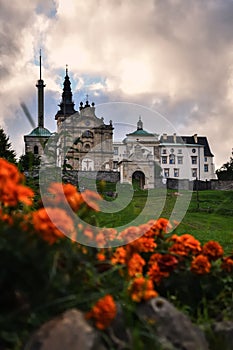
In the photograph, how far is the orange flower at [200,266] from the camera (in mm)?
3471

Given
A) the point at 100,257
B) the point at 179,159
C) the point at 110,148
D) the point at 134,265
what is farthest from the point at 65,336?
the point at 179,159

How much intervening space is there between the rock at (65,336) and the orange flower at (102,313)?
124mm

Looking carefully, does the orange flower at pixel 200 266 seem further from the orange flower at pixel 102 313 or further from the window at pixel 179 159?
the window at pixel 179 159

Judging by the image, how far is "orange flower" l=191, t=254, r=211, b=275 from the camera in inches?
137

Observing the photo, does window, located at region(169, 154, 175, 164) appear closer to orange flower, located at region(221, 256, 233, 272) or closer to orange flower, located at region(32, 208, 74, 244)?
orange flower, located at region(221, 256, 233, 272)

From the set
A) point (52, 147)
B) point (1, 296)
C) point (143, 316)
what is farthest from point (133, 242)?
point (52, 147)

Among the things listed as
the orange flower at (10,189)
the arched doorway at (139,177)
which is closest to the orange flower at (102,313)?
the orange flower at (10,189)

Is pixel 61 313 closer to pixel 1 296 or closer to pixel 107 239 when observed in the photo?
pixel 1 296

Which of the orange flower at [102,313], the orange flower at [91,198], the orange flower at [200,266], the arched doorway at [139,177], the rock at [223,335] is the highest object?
the arched doorway at [139,177]

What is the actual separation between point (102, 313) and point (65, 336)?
296 mm

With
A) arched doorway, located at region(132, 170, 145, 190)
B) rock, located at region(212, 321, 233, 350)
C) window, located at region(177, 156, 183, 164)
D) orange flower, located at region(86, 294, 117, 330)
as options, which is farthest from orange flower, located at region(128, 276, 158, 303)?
window, located at region(177, 156, 183, 164)

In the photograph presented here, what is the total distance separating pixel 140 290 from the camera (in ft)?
9.93

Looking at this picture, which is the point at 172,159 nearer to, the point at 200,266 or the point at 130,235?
the point at 130,235

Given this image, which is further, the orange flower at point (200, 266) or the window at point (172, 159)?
the window at point (172, 159)
